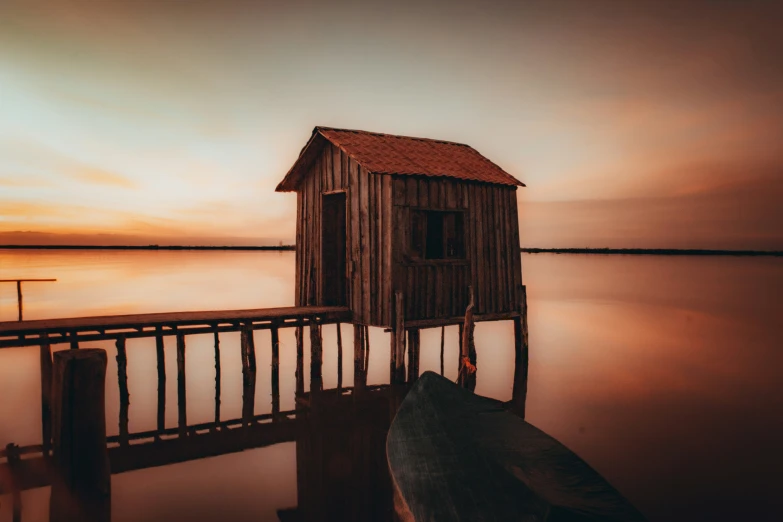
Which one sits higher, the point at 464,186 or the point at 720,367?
the point at 464,186

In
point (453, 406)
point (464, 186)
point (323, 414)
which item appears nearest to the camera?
point (453, 406)

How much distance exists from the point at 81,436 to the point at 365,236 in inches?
328

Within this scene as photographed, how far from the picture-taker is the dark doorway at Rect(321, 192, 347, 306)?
14727mm

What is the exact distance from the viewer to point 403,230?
41.2 feet

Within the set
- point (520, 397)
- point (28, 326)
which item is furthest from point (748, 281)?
point (28, 326)

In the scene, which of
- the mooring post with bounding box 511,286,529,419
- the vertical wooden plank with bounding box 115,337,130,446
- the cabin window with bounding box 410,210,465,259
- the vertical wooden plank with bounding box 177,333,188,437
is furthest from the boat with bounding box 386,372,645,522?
the mooring post with bounding box 511,286,529,419

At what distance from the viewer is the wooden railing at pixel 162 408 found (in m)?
9.77

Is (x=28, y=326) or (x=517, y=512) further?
(x=28, y=326)

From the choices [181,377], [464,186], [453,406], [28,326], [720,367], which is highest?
[464,186]

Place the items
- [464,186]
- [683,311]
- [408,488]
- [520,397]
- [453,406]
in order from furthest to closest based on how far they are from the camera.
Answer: [683,311], [520,397], [464,186], [453,406], [408,488]

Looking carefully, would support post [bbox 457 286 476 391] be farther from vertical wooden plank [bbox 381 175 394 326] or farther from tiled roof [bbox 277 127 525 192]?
tiled roof [bbox 277 127 525 192]

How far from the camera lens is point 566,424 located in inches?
493

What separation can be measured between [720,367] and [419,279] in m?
12.6

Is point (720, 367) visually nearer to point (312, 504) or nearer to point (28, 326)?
point (312, 504)
